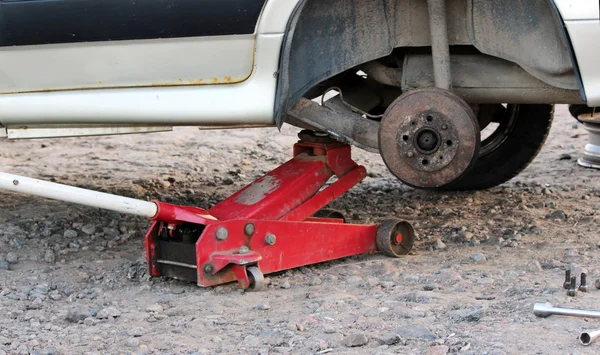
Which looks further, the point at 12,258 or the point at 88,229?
the point at 88,229

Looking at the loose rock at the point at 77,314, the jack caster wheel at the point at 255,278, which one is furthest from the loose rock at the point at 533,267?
the loose rock at the point at 77,314

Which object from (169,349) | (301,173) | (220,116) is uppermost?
(220,116)

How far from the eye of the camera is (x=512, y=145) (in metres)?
5.41

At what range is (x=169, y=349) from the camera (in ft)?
10.5

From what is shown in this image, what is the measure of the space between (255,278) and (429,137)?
0.89 m

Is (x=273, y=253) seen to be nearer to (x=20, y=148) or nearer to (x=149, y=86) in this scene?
(x=149, y=86)

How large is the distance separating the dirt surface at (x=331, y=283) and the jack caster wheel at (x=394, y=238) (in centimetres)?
6

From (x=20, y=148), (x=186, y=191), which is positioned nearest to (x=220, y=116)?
(x=186, y=191)

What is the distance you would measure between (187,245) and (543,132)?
2.36 meters

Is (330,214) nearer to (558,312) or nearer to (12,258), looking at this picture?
(12,258)

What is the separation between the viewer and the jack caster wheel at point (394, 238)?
13.9 feet

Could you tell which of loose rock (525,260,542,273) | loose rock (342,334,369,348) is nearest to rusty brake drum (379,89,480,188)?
loose rock (525,260,542,273)

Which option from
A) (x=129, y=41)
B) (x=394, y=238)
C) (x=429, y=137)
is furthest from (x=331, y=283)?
(x=129, y=41)

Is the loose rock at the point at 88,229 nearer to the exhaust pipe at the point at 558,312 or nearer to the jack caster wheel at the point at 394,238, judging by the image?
the jack caster wheel at the point at 394,238
